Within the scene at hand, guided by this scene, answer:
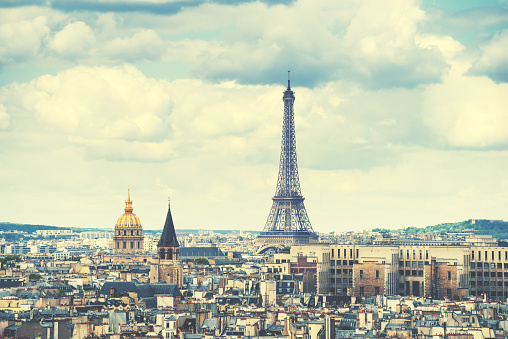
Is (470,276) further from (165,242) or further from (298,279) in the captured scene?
(165,242)

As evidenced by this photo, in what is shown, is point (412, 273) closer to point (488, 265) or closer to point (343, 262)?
point (488, 265)

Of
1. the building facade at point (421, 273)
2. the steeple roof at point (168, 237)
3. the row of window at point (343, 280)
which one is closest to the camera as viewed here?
the building facade at point (421, 273)

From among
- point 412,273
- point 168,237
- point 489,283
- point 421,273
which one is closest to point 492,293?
point 489,283

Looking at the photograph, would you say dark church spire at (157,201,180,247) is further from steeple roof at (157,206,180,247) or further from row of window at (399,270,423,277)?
row of window at (399,270,423,277)

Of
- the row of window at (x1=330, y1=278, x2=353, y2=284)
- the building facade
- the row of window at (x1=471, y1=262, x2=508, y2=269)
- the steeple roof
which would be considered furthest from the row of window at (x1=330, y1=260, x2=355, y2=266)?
the steeple roof

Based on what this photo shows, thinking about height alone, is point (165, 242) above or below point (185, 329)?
above

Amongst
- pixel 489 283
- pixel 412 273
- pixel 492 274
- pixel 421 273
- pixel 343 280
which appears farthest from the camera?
pixel 343 280

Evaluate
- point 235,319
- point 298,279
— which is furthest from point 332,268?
→ point 235,319

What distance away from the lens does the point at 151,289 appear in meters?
134

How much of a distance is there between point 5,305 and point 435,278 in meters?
43.4

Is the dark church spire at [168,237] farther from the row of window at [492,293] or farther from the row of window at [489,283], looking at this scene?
the row of window at [492,293]

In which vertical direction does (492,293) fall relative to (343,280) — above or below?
below

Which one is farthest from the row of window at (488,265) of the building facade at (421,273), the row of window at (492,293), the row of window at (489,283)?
the row of window at (492,293)

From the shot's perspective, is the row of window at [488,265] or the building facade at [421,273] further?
the row of window at [488,265]
